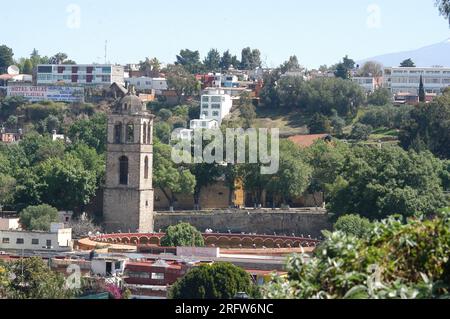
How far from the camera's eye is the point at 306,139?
7050 centimetres

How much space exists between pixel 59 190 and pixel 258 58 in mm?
60956

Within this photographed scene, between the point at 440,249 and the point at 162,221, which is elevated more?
the point at 440,249

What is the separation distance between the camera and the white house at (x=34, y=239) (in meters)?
46.4

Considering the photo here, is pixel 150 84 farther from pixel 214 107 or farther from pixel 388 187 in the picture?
pixel 388 187

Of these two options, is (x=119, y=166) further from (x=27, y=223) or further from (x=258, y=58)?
(x=258, y=58)

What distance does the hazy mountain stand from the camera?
140875mm

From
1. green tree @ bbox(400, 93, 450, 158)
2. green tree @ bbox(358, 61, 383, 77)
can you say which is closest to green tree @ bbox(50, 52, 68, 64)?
green tree @ bbox(358, 61, 383, 77)

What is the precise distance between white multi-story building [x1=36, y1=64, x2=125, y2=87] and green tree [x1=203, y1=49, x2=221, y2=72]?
1414 cm

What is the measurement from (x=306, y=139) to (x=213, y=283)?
129 feet

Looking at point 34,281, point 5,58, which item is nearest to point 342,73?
point 5,58

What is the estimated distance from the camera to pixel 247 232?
5547 centimetres

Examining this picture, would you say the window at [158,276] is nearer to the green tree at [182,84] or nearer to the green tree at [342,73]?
the green tree at [182,84]

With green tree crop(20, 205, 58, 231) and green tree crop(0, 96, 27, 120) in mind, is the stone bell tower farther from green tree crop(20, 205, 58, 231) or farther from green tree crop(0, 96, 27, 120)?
green tree crop(0, 96, 27, 120)

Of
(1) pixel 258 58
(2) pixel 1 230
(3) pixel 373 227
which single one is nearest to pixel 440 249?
(3) pixel 373 227
